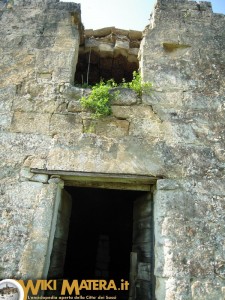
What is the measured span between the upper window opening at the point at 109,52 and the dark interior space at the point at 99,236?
257 centimetres

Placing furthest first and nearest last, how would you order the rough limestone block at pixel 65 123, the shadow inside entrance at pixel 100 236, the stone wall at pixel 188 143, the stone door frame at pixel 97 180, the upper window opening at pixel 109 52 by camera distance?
1. the shadow inside entrance at pixel 100 236
2. the upper window opening at pixel 109 52
3. the rough limestone block at pixel 65 123
4. the stone door frame at pixel 97 180
5. the stone wall at pixel 188 143

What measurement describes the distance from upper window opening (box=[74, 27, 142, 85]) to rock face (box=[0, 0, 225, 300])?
365mm

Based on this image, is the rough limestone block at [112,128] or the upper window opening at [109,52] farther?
the upper window opening at [109,52]

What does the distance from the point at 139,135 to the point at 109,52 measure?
1753 millimetres

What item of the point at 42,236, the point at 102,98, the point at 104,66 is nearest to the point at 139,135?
the point at 102,98

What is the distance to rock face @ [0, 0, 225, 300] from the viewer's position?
8.73 feet

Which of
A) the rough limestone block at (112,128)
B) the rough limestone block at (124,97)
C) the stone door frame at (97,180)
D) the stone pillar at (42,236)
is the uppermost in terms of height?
the rough limestone block at (124,97)

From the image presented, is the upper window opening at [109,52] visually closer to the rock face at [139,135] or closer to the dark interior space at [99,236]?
the rock face at [139,135]

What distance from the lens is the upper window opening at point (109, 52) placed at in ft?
13.6

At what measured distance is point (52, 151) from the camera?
3061 millimetres

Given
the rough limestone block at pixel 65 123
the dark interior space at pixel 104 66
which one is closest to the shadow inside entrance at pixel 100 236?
the dark interior space at pixel 104 66

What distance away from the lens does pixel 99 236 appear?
650 centimetres

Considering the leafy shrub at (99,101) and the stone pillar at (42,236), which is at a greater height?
the leafy shrub at (99,101)

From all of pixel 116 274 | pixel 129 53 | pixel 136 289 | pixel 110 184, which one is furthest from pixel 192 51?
pixel 116 274
